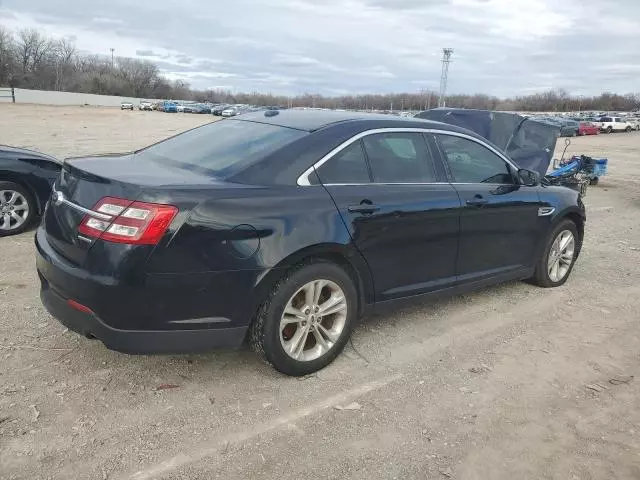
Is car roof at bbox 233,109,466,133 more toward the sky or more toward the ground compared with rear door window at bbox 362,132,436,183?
more toward the sky

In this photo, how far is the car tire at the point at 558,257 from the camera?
5.36 m

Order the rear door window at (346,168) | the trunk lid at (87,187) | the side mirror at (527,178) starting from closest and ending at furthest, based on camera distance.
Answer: the trunk lid at (87,187) → the rear door window at (346,168) → the side mirror at (527,178)

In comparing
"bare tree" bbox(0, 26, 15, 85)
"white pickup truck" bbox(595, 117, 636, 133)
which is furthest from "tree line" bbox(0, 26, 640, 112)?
"white pickup truck" bbox(595, 117, 636, 133)

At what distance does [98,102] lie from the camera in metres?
95.4

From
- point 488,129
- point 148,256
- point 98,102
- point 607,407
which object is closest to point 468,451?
point 607,407

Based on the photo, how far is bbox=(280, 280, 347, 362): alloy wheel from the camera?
3.43 m

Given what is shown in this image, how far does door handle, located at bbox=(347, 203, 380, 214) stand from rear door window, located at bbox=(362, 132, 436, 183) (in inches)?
8.9

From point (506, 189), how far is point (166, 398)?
3165 mm

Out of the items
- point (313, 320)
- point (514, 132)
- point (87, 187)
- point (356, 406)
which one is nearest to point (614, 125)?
point (514, 132)

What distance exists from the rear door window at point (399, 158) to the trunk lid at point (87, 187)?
1.20 meters

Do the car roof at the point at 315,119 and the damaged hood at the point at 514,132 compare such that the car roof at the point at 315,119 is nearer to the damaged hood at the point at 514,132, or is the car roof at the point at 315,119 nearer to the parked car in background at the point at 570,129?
the damaged hood at the point at 514,132

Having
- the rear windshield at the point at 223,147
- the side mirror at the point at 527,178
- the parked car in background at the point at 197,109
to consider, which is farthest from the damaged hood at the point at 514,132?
the parked car in background at the point at 197,109

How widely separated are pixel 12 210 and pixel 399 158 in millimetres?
4741

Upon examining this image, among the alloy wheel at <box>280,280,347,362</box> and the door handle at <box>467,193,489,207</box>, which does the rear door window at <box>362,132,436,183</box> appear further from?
the alloy wheel at <box>280,280,347,362</box>
